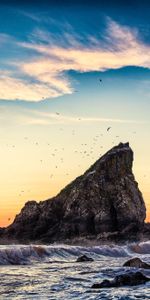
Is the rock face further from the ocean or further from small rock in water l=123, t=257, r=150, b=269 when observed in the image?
small rock in water l=123, t=257, r=150, b=269

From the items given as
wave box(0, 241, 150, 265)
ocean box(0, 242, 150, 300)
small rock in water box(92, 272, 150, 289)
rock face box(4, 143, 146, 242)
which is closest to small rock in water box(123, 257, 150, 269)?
Answer: ocean box(0, 242, 150, 300)

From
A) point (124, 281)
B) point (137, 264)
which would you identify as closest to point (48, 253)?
point (137, 264)

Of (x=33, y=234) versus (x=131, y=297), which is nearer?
(x=131, y=297)

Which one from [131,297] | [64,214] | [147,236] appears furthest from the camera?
[64,214]

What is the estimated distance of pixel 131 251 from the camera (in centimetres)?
5056

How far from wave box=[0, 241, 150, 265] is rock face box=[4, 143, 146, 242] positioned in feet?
89.1

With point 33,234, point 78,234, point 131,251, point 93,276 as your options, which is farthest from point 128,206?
point 93,276

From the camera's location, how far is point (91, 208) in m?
81.9

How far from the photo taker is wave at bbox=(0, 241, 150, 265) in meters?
33.8

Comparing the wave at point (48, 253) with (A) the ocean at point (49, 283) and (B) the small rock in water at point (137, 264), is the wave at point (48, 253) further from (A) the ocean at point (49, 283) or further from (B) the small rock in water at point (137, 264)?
(B) the small rock in water at point (137, 264)

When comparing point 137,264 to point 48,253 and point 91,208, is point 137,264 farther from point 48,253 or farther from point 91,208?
point 91,208

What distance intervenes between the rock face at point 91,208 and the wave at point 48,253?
89.1 feet

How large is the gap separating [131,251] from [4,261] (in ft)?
69.1

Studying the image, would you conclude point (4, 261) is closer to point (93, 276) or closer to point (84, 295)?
point (93, 276)
